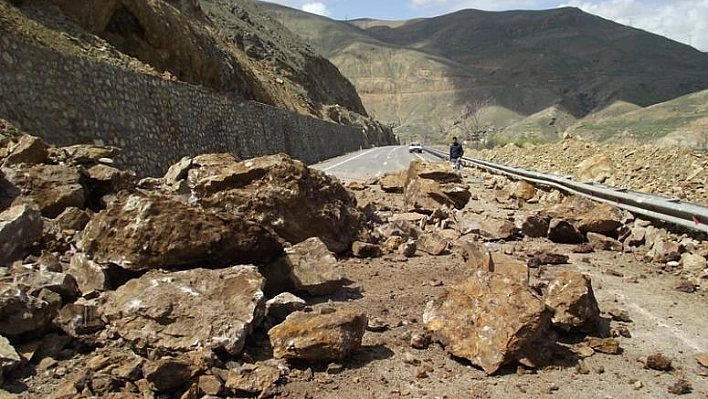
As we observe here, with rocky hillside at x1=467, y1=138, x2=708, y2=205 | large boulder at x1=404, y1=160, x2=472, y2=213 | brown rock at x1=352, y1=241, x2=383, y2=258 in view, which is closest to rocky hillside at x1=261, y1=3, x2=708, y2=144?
rocky hillside at x1=467, y1=138, x2=708, y2=205

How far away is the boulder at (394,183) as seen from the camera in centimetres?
1325

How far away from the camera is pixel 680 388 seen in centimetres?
338

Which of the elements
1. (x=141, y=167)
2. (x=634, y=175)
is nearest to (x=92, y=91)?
(x=141, y=167)

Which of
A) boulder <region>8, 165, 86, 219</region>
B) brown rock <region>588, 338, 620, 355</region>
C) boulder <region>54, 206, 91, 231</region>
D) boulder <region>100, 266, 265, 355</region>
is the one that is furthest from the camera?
boulder <region>8, 165, 86, 219</region>

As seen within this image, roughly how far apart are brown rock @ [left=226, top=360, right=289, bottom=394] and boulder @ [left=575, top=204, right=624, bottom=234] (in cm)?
588

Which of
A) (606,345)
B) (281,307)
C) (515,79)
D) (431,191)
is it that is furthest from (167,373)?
(515,79)

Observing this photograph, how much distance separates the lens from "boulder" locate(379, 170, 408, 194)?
13250mm

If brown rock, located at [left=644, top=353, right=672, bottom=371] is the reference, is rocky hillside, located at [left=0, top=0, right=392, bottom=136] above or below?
above

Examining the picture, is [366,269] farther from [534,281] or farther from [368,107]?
[368,107]

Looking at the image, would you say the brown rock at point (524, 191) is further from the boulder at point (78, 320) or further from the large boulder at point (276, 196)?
the boulder at point (78, 320)

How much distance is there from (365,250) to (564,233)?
3013 millimetres

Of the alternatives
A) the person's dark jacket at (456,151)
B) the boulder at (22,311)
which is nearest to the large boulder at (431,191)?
the boulder at (22,311)

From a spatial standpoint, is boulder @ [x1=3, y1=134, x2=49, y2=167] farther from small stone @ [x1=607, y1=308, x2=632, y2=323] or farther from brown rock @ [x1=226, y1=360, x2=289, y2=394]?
small stone @ [x1=607, y1=308, x2=632, y2=323]

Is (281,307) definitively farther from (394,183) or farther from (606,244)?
(394,183)
